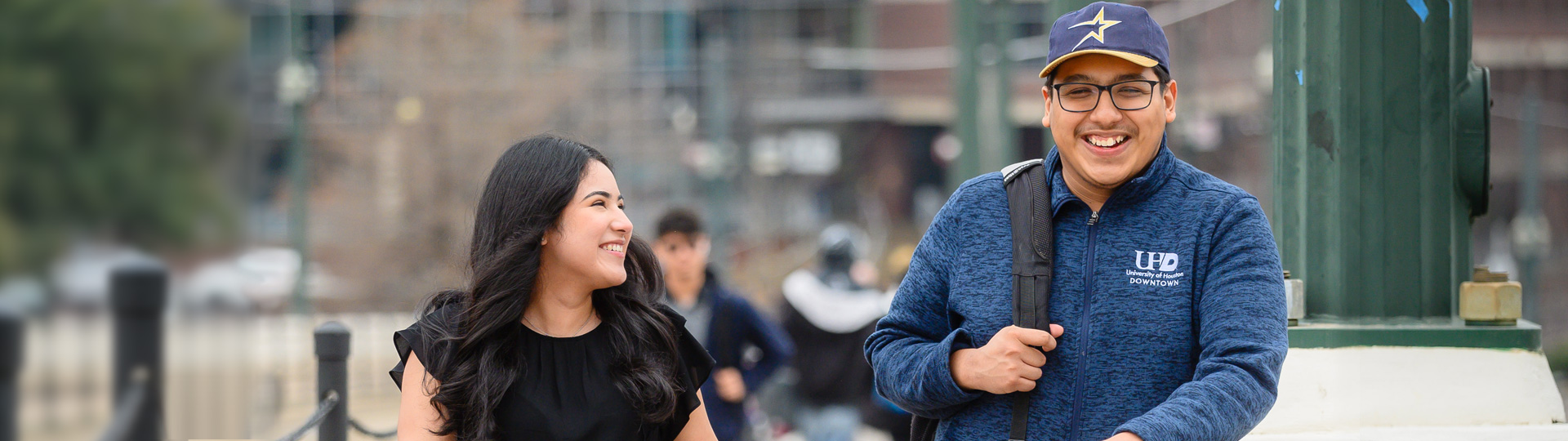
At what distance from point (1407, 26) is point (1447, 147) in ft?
1.31

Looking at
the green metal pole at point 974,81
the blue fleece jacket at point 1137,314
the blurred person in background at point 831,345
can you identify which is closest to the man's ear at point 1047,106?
the blue fleece jacket at point 1137,314

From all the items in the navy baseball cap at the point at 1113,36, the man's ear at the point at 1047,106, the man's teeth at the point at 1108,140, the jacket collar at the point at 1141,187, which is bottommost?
the jacket collar at the point at 1141,187

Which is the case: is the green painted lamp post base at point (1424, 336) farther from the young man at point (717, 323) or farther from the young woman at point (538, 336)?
the young man at point (717, 323)

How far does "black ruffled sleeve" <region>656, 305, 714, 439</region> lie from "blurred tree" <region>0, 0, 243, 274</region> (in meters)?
2.07

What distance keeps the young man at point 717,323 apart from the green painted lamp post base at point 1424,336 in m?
3.25

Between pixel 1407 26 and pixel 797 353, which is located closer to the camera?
pixel 1407 26

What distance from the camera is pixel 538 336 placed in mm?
3262

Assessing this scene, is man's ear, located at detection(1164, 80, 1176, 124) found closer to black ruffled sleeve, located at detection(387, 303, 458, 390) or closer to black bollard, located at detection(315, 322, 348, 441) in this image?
black ruffled sleeve, located at detection(387, 303, 458, 390)

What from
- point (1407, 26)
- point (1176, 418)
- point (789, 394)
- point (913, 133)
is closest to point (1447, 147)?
point (1407, 26)

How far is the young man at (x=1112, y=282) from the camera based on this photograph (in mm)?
2574

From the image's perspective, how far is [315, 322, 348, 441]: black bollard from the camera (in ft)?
16.0

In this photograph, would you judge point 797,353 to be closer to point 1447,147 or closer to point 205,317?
point 205,317

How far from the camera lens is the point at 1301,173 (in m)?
4.41

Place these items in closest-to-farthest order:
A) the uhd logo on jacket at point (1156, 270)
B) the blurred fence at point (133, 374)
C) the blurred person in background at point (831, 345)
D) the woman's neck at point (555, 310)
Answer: the uhd logo on jacket at point (1156, 270) < the woman's neck at point (555, 310) < the blurred fence at point (133, 374) < the blurred person in background at point (831, 345)
